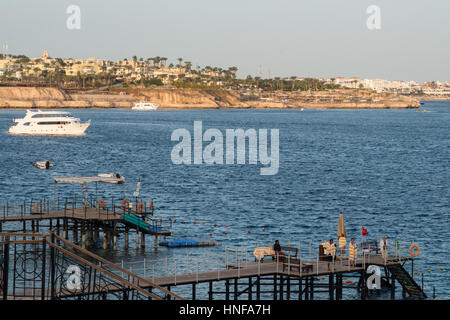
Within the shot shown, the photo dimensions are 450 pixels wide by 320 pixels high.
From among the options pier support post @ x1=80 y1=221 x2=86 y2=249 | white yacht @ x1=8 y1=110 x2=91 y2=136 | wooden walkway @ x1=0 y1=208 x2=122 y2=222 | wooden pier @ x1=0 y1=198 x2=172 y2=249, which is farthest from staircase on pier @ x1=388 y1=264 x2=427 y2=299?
white yacht @ x1=8 y1=110 x2=91 y2=136

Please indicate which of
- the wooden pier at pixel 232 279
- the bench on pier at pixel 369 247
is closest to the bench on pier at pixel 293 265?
the wooden pier at pixel 232 279

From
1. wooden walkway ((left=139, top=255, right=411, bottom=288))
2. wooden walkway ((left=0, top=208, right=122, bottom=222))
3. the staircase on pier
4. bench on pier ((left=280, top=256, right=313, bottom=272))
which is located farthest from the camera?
wooden walkway ((left=0, top=208, right=122, bottom=222))

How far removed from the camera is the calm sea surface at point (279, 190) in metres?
54.1

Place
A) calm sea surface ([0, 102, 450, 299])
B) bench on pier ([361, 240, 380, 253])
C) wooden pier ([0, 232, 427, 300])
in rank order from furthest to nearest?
calm sea surface ([0, 102, 450, 299]), bench on pier ([361, 240, 380, 253]), wooden pier ([0, 232, 427, 300])

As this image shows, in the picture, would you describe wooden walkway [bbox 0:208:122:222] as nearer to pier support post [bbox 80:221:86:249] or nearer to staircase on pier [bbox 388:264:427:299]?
pier support post [bbox 80:221:86:249]

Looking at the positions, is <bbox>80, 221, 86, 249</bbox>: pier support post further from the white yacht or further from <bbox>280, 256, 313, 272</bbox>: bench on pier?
the white yacht

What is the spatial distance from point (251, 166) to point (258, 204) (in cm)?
4363

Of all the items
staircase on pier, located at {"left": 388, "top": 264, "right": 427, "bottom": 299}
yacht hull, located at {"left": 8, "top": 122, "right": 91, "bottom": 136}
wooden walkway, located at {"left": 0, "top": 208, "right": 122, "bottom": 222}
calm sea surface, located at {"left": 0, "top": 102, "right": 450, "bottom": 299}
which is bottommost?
calm sea surface, located at {"left": 0, "top": 102, "right": 450, "bottom": 299}

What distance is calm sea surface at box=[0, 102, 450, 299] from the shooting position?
178ft

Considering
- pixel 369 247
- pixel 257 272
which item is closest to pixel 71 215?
pixel 257 272

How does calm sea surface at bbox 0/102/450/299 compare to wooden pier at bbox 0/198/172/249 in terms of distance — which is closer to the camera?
wooden pier at bbox 0/198/172/249

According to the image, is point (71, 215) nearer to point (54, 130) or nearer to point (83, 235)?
point (83, 235)

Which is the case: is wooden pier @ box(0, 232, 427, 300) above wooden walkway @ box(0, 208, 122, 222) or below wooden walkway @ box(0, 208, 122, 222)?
below

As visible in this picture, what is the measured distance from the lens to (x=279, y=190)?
83625 millimetres
